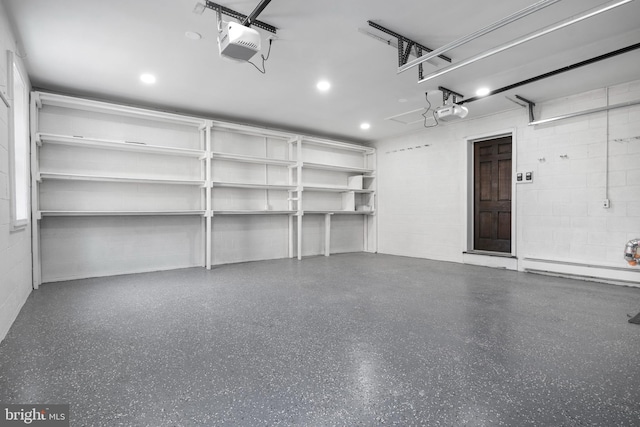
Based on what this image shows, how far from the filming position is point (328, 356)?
82.0 inches

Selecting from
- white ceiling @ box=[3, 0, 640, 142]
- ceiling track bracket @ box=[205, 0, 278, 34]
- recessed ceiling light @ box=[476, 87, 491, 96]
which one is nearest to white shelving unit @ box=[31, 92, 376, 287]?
white ceiling @ box=[3, 0, 640, 142]

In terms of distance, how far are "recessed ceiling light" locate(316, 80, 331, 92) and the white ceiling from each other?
3.6 inches

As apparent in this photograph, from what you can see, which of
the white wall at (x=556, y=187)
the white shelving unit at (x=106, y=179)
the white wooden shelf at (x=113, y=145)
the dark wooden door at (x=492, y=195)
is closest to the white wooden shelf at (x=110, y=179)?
the white shelving unit at (x=106, y=179)

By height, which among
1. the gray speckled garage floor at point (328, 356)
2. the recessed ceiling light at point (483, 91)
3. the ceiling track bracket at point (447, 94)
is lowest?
the gray speckled garage floor at point (328, 356)

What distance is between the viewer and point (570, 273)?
4543 mm

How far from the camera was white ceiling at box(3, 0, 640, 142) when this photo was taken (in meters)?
2.66

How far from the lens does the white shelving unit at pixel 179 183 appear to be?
4387 millimetres

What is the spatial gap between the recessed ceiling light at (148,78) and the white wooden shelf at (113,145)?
95 cm

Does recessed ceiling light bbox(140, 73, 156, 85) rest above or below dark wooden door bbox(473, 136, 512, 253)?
above

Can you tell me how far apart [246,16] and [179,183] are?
3.03m

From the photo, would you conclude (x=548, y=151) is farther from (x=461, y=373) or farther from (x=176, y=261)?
(x=176, y=261)

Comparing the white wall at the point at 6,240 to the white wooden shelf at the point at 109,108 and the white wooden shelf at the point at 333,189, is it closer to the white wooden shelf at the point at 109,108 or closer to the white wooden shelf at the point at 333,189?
the white wooden shelf at the point at 109,108

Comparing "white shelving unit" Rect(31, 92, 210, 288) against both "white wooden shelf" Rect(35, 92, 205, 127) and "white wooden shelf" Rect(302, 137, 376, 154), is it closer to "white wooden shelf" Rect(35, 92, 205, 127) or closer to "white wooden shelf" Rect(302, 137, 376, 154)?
"white wooden shelf" Rect(35, 92, 205, 127)

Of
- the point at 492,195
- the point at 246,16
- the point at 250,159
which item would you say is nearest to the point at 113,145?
the point at 250,159
